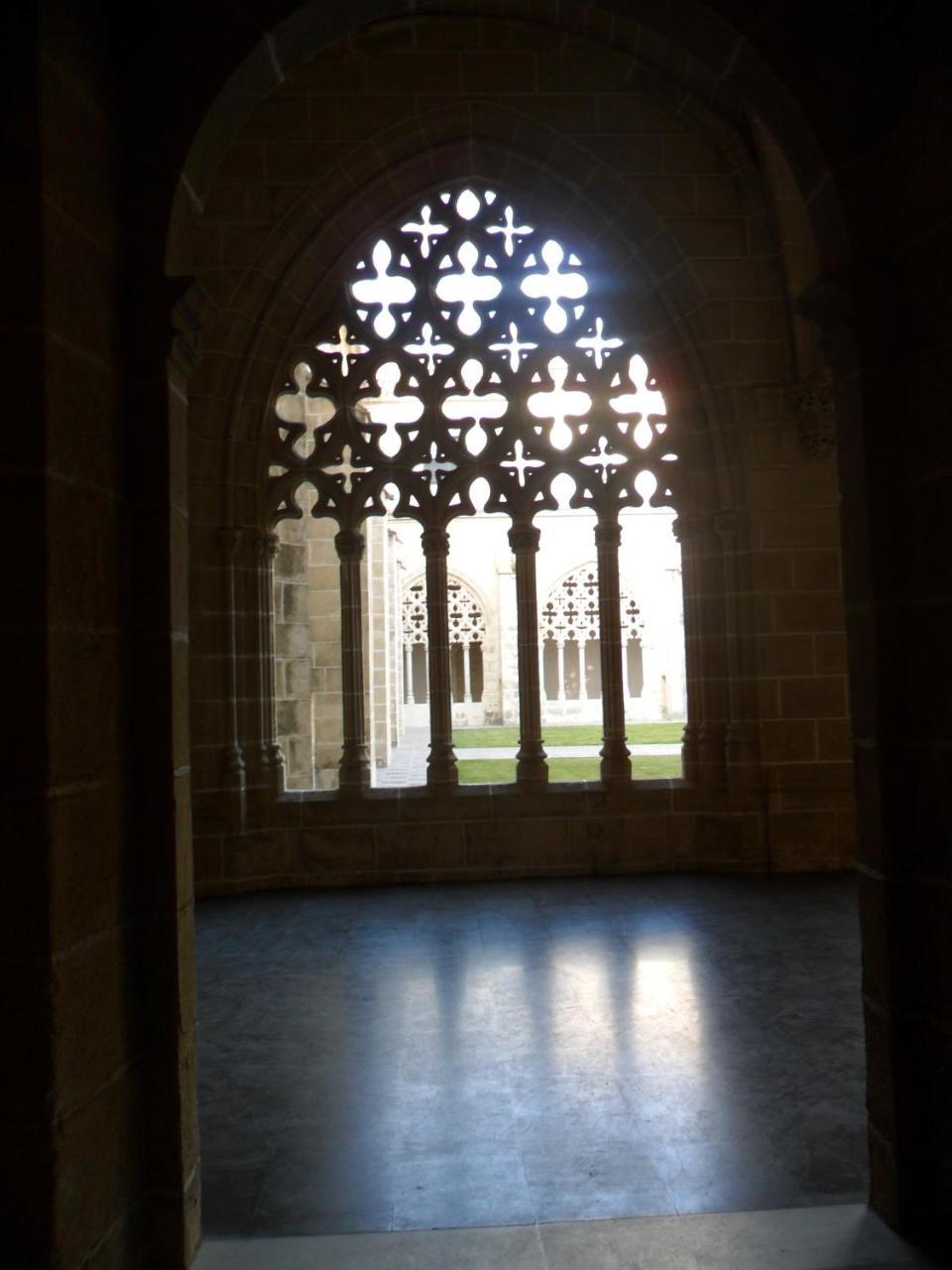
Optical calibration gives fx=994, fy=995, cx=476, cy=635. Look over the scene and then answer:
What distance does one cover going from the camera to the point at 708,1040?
10.3 feet

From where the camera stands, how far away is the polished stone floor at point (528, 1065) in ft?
7.41

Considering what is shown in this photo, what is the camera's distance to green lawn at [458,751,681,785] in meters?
9.52

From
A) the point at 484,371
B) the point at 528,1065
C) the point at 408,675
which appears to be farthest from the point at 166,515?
the point at 408,675

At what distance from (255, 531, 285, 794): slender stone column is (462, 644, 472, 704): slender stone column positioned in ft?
42.1

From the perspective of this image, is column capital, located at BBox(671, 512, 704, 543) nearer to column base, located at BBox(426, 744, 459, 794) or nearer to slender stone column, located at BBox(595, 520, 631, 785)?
slender stone column, located at BBox(595, 520, 631, 785)

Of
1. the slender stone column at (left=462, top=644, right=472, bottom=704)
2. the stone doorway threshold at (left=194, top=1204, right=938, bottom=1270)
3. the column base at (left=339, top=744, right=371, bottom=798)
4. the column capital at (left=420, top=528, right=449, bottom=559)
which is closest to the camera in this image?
the stone doorway threshold at (left=194, top=1204, right=938, bottom=1270)

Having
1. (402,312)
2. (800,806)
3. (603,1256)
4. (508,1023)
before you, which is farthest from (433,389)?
(603,1256)

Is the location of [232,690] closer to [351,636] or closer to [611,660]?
[351,636]

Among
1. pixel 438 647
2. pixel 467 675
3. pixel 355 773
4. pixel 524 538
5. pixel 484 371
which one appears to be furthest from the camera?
pixel 467 675

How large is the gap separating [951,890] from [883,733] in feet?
1.10

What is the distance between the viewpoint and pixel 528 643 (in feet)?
20.6

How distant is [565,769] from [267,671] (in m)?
5.45

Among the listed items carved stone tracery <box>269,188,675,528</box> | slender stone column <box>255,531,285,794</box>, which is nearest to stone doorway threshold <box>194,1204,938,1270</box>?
slender stone column <box>255,531,285,794</box>

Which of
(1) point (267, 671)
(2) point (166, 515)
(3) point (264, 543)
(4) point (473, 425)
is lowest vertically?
(1) point (267, 671)
